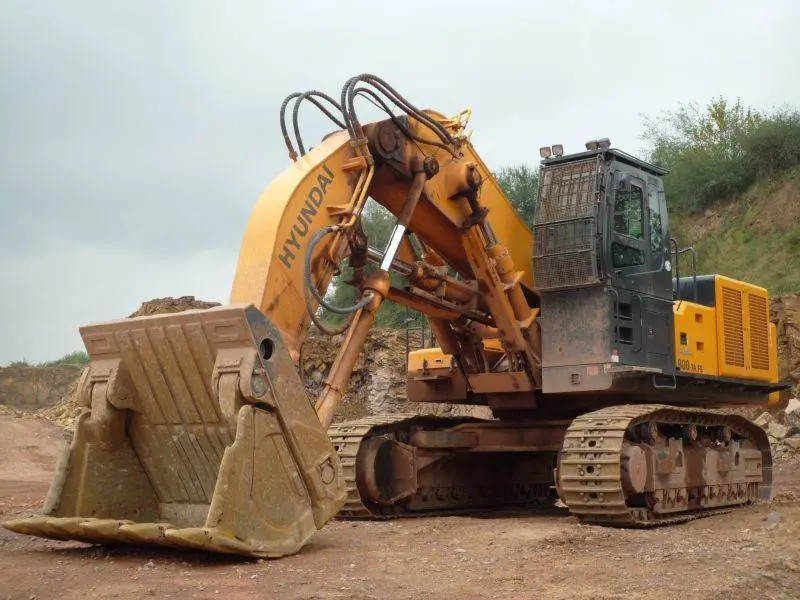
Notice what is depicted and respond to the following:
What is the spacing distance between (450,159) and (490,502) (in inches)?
158

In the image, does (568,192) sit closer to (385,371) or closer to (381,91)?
(381,91)

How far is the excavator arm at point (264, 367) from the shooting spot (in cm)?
630

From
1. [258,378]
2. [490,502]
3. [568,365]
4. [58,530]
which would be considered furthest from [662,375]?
[58,530]

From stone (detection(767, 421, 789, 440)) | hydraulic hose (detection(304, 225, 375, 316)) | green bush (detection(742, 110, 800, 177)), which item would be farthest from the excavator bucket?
green bush (detection(742, 110, 800, 177))

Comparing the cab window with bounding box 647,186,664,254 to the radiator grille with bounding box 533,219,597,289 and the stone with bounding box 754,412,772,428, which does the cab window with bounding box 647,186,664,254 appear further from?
the stone with bounding box 754,412,772,428

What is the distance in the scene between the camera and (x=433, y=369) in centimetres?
1102

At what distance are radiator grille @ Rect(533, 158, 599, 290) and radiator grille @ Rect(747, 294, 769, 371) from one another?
9.09 feet

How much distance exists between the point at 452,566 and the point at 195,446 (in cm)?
191

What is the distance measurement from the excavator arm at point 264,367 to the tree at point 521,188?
58.9 ft

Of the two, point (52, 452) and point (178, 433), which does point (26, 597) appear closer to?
point (178, 433)

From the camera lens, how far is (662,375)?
960 centimetres

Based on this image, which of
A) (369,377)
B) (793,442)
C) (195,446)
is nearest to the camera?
(195,446)

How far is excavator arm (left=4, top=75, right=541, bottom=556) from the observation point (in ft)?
20.7

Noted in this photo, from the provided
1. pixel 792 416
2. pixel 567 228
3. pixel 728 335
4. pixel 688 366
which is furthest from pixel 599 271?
pixel 792 416
